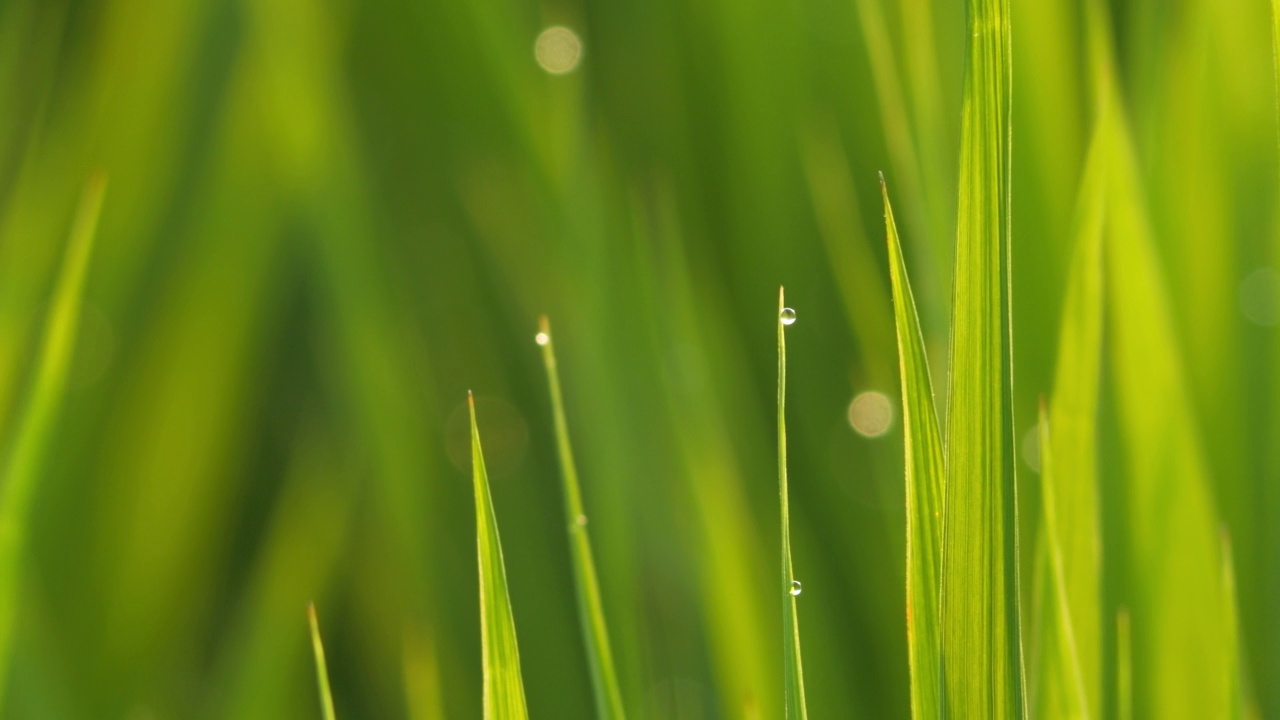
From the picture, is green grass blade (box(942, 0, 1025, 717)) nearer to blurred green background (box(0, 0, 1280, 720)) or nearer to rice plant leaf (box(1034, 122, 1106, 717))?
rice plant leaf (box(1034, 122, 1106, 717))

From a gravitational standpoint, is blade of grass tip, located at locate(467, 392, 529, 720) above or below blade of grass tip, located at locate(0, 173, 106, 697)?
below

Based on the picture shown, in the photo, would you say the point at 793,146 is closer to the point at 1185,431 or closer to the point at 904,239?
the point at 904,239

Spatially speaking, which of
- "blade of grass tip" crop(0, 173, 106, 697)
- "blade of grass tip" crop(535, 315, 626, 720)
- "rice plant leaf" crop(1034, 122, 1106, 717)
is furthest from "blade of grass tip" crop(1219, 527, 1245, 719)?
"blade of grass tip" crop(0, 173, 106, 697)

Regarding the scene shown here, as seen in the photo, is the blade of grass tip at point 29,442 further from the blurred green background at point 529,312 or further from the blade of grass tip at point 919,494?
the blade of grass tip at point 919,494

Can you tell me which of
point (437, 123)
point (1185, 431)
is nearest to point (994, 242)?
point (1185, 431)

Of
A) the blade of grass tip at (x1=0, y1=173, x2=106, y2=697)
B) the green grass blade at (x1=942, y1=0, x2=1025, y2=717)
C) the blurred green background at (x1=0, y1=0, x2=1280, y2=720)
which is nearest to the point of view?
the green grass blade at (x1=942, y1=0, x2=1025, y2=717)

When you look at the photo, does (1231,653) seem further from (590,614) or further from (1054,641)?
(590,614)

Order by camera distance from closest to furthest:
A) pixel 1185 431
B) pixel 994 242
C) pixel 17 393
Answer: pixel 994 242 < pixel 1185 431 < pixel 17 393
